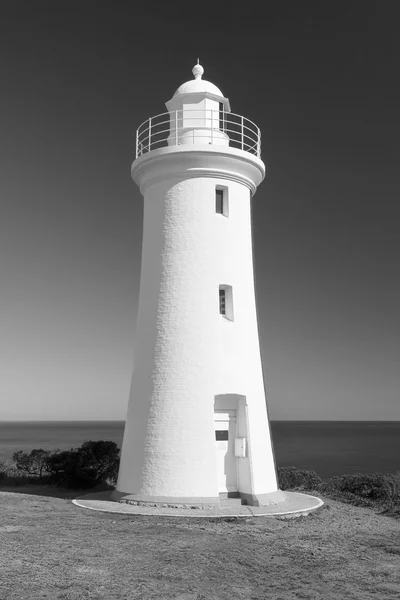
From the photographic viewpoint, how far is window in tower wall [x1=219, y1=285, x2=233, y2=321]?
16781 millimetres

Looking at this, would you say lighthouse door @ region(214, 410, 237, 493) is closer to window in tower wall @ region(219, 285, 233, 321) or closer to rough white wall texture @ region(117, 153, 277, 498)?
rough white wall texture @ region(117, 153, 277, 498)

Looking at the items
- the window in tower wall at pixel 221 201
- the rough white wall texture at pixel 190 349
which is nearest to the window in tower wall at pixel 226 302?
the rough white wall texture at pixel 190 349

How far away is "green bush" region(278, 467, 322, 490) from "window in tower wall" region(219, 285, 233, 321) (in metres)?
7.34

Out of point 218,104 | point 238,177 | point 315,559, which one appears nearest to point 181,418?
point 315,559

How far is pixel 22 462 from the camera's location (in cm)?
2255

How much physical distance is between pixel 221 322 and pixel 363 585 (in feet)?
26.9

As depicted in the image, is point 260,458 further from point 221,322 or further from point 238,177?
point 238,177

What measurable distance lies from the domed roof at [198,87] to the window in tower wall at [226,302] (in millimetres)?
5559

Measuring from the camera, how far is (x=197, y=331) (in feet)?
53.2

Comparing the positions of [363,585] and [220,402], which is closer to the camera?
[363,585]

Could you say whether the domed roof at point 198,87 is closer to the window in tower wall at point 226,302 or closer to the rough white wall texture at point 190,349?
the rough white wall texture at point 190,349

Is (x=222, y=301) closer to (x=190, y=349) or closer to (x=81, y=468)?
(x=190, y=349)

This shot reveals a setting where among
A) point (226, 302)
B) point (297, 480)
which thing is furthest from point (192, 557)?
point (297, 480)

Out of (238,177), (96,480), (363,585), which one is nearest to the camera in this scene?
(363,585)
